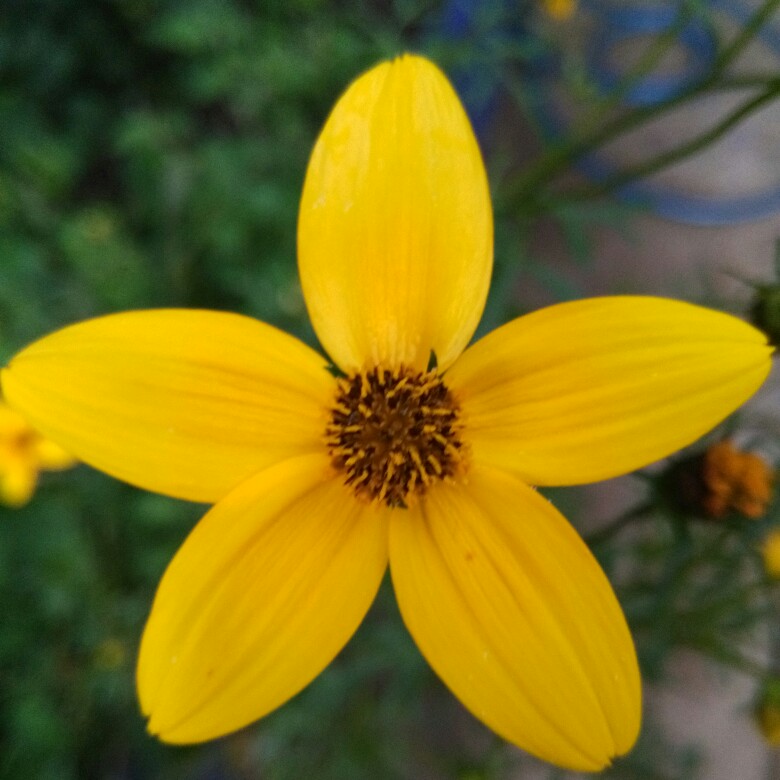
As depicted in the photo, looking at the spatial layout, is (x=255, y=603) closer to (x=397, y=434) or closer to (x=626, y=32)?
(x=397, y=434)

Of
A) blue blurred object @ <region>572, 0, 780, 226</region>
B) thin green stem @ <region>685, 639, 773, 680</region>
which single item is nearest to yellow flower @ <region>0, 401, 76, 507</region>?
thin green stem @ <region>685, 639, 773, 680</region>

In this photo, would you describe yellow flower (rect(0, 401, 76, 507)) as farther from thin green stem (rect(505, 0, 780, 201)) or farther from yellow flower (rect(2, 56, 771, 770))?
thin green stem (rect(505, 0, 780, 201))

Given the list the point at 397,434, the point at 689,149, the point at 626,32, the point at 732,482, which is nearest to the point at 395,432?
the point at 397,434

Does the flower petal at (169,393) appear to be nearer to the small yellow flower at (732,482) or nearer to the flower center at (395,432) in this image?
the flower center at (395,432)

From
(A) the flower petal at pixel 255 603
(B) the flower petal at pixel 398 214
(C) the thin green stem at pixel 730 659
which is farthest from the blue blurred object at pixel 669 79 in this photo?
(A) the flower petal at pixel 255 603

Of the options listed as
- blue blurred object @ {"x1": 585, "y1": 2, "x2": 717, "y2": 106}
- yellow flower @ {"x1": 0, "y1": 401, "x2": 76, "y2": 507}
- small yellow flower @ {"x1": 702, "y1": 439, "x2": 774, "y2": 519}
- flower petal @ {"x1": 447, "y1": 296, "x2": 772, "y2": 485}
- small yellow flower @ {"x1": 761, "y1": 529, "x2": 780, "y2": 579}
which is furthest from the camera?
blue blurred object @ {"x1": 585, "y1": 2, "x2": 717, "y2": 106}

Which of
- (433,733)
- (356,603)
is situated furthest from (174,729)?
(433,733)
